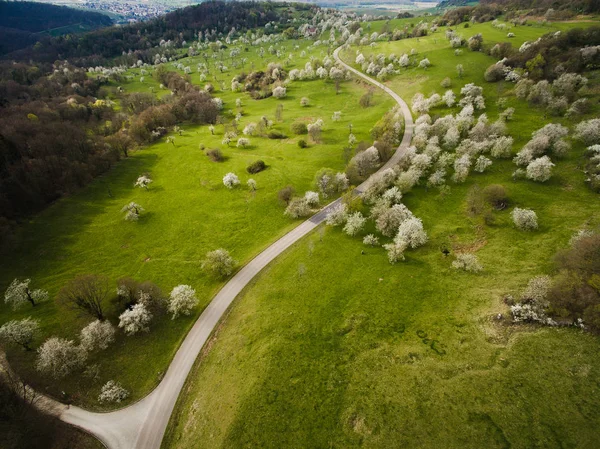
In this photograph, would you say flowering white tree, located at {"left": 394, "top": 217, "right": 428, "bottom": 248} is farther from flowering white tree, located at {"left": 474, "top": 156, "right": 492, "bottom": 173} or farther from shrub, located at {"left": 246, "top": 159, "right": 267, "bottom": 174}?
shrub, located at {"left": 246, "top": 159, "right": 267, "bottom": 174}

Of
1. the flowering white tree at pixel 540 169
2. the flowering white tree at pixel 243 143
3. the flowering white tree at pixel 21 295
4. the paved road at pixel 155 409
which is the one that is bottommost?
the paved road at pixel 155 409

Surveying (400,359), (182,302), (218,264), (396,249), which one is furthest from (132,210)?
(400,359)

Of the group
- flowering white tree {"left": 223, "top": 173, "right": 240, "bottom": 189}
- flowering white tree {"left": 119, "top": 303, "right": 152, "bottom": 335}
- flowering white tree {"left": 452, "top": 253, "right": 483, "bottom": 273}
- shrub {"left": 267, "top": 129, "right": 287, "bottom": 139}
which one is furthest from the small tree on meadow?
shrub {"left": 267, "top": 129, "right": 287, "bottom": 139}

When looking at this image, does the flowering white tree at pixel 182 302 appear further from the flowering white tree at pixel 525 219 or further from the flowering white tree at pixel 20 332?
the flowering white tree at pixel 525 219

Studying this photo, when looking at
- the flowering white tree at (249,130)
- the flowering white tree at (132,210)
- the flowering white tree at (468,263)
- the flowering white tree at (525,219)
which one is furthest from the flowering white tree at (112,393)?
the flowering white tree at (249,130)

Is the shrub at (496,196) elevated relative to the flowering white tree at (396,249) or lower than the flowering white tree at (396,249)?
elevated

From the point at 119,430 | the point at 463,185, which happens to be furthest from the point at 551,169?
the point at 119,430

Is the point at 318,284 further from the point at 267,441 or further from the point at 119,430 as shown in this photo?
the point at 119,430

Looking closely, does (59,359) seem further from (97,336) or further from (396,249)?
(396,249)
